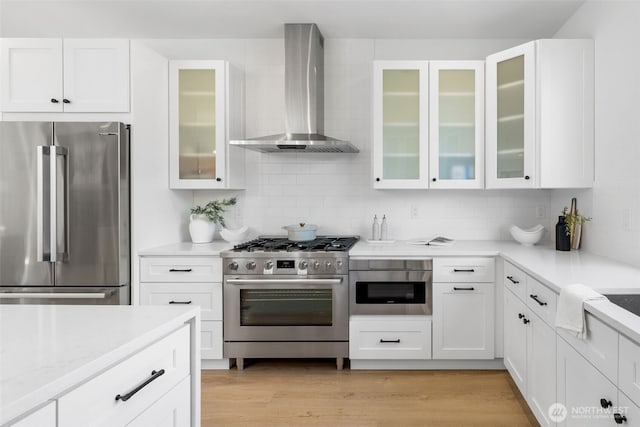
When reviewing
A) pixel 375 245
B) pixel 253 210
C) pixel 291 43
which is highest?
pixel 291 43

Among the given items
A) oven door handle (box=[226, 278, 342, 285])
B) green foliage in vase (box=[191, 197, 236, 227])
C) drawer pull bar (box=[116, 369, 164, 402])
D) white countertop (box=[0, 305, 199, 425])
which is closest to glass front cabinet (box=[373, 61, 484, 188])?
oven door handle (box=[226, 278, 342, 285])

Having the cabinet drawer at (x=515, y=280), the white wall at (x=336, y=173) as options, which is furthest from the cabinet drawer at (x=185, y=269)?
the cabinet drawer at (x=515, y=280)

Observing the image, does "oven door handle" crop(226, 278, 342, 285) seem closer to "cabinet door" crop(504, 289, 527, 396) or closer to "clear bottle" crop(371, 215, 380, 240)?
"clear bottle" crop(371, 215, 380, 240)

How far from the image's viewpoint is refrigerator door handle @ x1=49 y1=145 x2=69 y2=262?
2.97 metres

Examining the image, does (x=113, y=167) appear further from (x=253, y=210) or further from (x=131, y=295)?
(x=253, y=210)

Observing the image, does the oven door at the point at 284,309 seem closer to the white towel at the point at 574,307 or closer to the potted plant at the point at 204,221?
the potted plant at the point at 204,221

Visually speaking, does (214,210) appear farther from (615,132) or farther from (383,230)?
(615,132)

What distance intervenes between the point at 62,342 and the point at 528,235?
338 centimetres

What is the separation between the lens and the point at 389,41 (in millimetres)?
3996

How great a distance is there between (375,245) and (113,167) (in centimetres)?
198

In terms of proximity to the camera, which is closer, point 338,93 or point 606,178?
point 606,178

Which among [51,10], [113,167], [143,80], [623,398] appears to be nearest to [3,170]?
[113,167]

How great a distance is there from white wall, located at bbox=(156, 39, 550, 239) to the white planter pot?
0.30 metres

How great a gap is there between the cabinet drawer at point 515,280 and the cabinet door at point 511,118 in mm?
662
